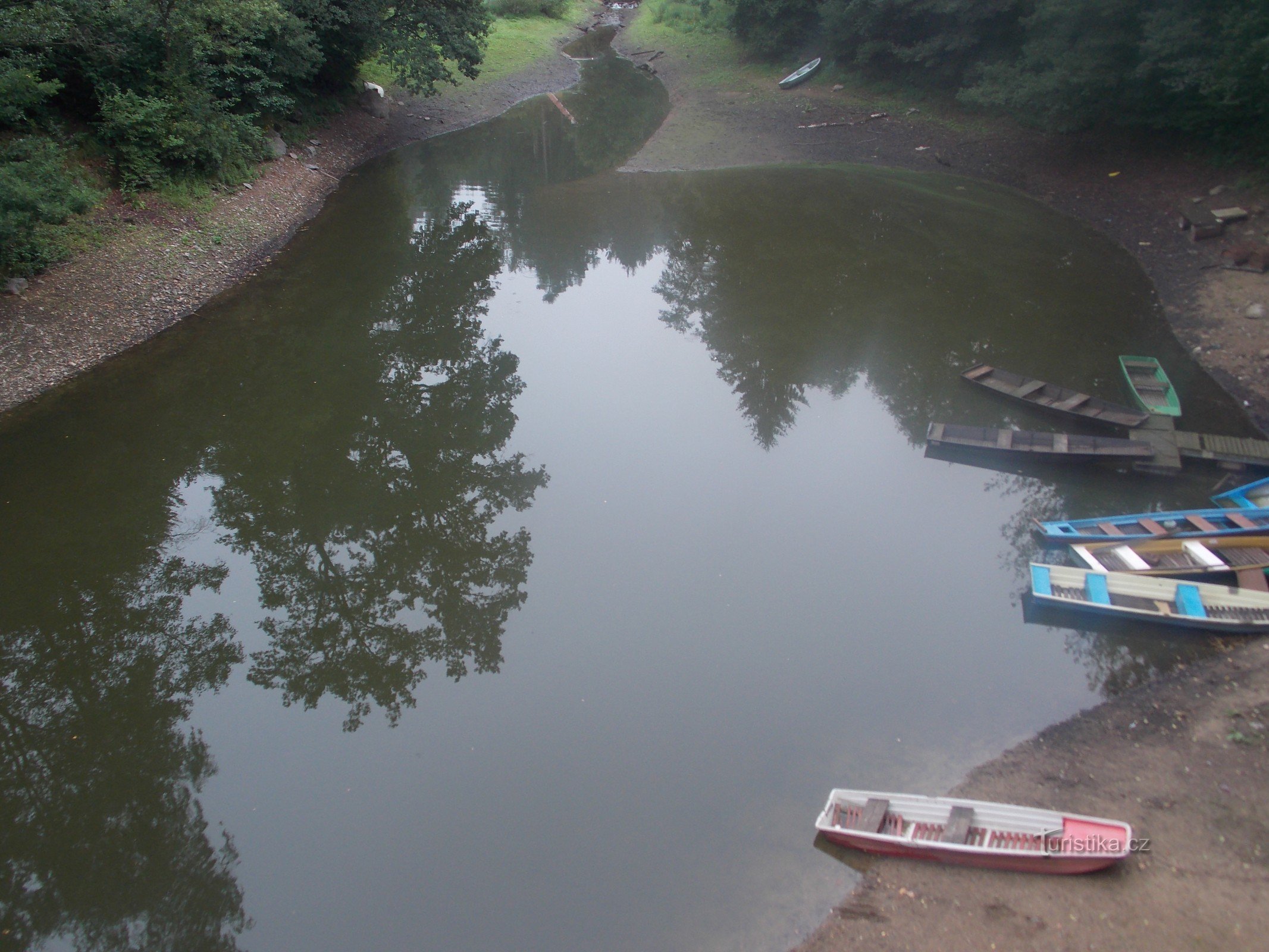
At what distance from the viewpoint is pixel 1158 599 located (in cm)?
753

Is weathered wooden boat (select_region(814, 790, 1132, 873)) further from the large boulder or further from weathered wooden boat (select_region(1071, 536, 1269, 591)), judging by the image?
the large boulder

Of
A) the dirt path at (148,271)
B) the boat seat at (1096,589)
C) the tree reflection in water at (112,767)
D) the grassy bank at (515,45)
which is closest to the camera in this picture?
the tree reflection in water at (112,767)

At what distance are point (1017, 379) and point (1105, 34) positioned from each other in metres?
9.15

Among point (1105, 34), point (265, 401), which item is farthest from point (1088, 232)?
point (265, 401)

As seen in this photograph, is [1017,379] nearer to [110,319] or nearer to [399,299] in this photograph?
[399,299]

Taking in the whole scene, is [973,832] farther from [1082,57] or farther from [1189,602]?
[1082,57]

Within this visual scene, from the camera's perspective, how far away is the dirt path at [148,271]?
11328mm

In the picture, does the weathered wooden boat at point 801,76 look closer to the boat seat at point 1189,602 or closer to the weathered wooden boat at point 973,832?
the boat seat at point 1189,602

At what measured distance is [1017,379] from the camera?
1089 cm

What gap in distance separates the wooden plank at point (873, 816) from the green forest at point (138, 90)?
13.5 metres

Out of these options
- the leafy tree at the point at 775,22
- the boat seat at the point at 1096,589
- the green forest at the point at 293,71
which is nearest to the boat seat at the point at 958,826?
the boat seat at the point at 1096,589

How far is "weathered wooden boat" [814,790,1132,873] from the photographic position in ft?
17.4

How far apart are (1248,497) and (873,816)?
21.2 ft

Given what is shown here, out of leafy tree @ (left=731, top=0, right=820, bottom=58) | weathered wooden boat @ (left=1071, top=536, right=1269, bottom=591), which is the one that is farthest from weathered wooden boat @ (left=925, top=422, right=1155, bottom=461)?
leafy tree @ (left=731, top=0, right=820, bottom=58)
